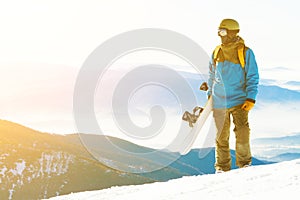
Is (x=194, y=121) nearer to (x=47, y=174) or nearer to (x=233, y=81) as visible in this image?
(x=233, y=81)

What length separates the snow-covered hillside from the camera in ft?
19.5

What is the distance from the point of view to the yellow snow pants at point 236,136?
9.52m

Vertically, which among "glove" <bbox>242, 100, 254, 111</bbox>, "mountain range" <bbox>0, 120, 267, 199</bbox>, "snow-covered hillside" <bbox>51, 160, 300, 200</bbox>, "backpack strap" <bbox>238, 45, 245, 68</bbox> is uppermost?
"backpack strap" <bbox>238, 45, 245, 68</bbox>

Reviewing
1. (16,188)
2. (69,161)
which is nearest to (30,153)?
(69,161)

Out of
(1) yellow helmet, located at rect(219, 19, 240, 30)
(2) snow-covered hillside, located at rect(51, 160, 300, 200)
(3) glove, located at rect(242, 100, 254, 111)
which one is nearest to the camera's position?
(2) snow-covered hillside, located at rect(51, 160, 300, 200)

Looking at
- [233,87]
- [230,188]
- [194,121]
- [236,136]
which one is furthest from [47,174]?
[230,188]

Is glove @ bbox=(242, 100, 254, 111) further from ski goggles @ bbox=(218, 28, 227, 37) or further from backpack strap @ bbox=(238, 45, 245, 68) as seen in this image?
ski goggles @ bbox=(218, 28, 227, 37)

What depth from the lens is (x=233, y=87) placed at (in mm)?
9422

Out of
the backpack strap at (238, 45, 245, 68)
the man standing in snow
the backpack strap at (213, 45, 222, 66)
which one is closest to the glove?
the man standing in snow

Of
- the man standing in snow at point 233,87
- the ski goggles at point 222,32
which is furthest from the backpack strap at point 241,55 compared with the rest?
the ski goggles at point 222,32

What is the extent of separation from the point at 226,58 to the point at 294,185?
3899mm

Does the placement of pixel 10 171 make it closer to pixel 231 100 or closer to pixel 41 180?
pixel 41 180

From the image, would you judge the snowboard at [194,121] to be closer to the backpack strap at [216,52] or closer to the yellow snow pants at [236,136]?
the yellow snow pants at [236,136]

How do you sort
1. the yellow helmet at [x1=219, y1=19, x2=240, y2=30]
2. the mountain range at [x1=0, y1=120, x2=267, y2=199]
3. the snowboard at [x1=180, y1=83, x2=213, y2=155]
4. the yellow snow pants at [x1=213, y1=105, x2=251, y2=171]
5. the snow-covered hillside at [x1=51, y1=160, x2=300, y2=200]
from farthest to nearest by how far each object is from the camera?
the mountain range at [x1=0, y1=120, x2=267, y2=199]
the snowboard at [x1=180, y1=83, x2=213, y2=155]
the yellow snow pants at [x1=213, y1=105, x2=251, y2=171]
the yellow helmet at [x1=219, y1=19, x2=240, y2=30]
the snow-covered hillside at [x1=51, y1=160, x2=300, y2=200]
